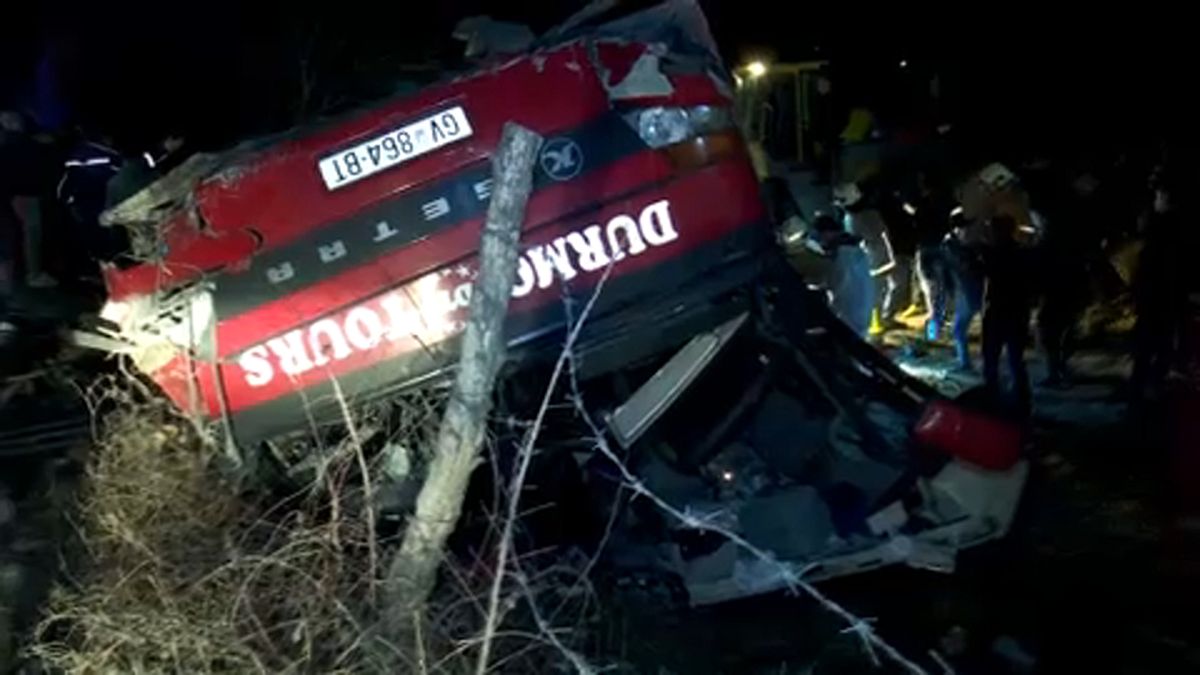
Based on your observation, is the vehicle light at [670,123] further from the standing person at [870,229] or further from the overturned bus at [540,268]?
the standing person at [870,229]

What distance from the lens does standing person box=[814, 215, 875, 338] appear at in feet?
35.3

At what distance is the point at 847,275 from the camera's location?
10.8 metres

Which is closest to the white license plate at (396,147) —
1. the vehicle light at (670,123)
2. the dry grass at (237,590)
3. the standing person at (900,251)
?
the vehicle light at (670,123)

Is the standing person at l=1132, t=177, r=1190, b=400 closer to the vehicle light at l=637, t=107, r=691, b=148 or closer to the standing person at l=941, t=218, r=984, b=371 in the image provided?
the standing person at l=941, t=218, r=984, b=371

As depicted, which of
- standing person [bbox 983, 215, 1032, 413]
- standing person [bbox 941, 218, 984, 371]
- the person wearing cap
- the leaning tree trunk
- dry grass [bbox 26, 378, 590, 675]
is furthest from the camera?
the person wearing cap

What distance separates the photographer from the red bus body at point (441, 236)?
5816mm

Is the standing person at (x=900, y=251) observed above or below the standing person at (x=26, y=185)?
below

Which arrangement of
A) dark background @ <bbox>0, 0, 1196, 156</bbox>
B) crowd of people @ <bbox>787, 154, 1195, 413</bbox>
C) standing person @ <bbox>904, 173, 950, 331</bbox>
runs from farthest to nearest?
dark background @ <bbox>0, 0, 1196, 156</bbox>, standing person @ <bbox>904, 173, 950, 331</bbox>, crowd of people @ <bbox>787, 154, 1195, 413</bbox>

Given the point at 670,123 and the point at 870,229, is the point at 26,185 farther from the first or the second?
the point at 870,229

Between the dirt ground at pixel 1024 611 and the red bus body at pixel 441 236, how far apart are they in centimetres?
121

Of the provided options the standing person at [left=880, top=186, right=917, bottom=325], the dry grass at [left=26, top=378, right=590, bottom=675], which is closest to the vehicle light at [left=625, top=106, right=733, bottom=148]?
the dry grass at [left=26, top=378, right=590, bottom=675]

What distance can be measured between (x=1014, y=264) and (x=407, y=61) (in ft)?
27.4

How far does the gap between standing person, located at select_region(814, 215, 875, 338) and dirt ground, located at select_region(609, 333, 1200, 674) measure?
3.09 meters

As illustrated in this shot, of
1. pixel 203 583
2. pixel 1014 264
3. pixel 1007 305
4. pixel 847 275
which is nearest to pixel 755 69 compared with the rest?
pixel 847 275
